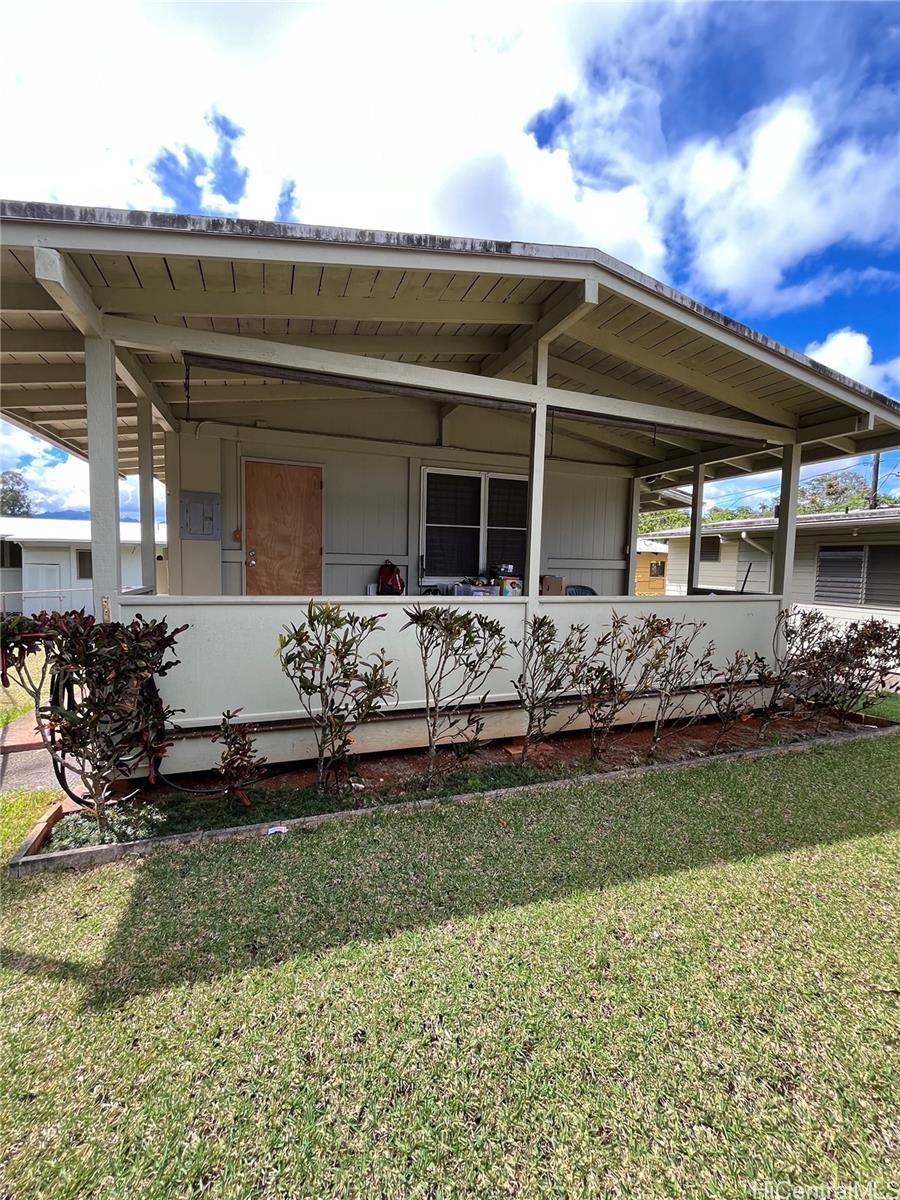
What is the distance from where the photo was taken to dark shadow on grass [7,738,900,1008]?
2111 mm

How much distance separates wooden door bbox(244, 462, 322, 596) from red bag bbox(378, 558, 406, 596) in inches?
25.6

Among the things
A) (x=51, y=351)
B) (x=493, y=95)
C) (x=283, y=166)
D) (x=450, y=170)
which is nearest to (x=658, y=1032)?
(x=51, y=351)

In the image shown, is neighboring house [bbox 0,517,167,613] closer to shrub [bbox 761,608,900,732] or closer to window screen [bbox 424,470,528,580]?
window screen [bbox 424,470,528,580]

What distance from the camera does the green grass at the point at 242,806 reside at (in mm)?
2834

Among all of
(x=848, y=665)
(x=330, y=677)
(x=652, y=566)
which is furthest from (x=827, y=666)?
(x=652, y=566)

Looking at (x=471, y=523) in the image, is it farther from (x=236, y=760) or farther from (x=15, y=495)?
(x=15, y=495)

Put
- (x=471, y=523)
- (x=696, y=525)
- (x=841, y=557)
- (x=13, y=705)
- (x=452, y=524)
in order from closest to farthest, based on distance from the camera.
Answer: (x=13, y=705) < (x=452, y=524) < (x=471, y=523) < (x=696, y=525) < (x=841, y=557)

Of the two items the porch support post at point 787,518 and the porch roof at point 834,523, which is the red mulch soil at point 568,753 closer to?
the porch support post at point 787,518

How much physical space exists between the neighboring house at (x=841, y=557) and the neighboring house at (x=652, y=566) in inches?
88.8

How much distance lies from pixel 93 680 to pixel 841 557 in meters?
11.8

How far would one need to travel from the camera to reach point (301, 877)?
2.56 meters

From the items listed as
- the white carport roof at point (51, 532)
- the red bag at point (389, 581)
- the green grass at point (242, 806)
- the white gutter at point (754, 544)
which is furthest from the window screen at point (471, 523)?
the white carport roof at point (51, 532)

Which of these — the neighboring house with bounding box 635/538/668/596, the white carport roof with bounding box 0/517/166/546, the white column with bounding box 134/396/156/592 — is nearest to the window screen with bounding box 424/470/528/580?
the white column with bounding box 134/396/156/592

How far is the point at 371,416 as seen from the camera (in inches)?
229
